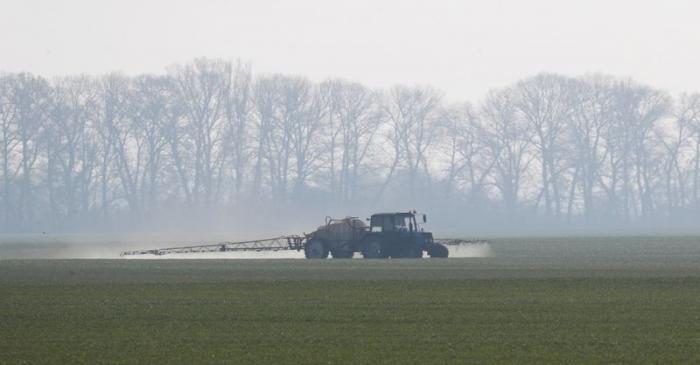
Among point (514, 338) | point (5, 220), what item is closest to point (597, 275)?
point (514, 338)

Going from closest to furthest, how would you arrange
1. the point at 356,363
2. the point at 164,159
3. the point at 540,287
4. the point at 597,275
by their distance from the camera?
the point at 356,363, the point at 540,287, the point at 597,275, the point at 164,159

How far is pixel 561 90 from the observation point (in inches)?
5856

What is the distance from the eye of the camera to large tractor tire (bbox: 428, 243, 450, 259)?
6356 centimetres

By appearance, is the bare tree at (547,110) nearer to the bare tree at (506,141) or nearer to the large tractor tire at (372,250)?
the bare tree at (506,141)

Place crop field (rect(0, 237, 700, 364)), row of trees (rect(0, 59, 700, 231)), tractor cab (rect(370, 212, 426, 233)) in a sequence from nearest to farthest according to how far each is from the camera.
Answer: crop field (rect(0, 237, 700, 364))
tractor cab (rect(370, 212, 426, 233))
row of trees (rect(0, 59, 700, 231))

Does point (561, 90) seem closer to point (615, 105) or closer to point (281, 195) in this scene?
point (615, 105)

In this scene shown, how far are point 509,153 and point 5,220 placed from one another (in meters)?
52.0

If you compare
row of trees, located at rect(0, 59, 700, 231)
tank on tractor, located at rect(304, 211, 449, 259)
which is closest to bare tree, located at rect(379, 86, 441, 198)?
row of trees, located at rect(0, 59, 700, 231)

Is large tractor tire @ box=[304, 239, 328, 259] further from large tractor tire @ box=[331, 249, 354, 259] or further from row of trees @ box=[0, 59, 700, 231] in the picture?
row of trees @ box=[0, 59, 700, 231]

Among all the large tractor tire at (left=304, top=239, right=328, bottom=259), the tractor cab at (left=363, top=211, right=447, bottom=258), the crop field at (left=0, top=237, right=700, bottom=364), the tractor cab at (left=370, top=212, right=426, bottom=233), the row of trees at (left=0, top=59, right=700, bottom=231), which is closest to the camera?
the crop field at (left=0, top=237, right=700, bottom=364)

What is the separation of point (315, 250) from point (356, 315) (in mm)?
35759

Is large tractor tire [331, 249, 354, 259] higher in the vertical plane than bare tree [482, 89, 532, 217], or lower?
lower

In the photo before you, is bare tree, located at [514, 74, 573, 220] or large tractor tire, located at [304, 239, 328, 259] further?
bare tree, located at [514, 74, 573, 220]

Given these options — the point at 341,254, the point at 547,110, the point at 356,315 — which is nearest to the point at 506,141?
the point at 547,110
